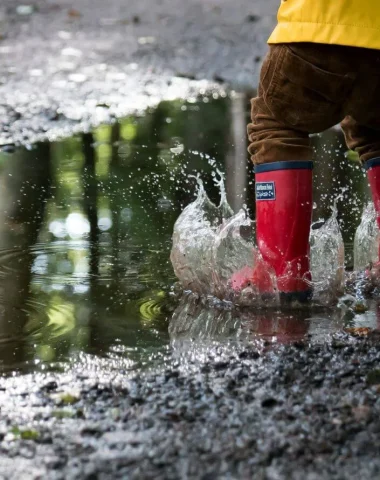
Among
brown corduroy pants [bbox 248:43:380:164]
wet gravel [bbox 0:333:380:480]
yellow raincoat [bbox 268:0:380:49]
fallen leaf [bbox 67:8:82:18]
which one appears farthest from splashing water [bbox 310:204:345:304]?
fallen leaf [bbox 67:8:82:18]

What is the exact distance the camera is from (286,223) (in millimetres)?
3650

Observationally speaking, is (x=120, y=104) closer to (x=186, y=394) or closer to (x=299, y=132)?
(x=299, y=132)

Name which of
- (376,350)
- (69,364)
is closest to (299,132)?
(376,350)

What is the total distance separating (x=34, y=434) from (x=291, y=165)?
149 centimetres

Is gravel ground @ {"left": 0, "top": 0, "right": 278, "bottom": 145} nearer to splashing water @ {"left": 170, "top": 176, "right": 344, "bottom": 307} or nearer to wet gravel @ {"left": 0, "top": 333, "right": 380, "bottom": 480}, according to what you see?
splashing water @ {"left": 170, "top": 176, "right": 344, "bottom": 307}

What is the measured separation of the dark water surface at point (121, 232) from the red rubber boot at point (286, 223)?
143mm

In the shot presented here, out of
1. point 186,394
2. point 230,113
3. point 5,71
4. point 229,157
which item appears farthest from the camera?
point 5,71

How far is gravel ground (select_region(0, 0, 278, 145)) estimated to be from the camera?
8.03 metres

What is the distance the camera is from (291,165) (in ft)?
11.9

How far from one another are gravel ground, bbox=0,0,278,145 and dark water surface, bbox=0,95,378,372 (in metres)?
0.53

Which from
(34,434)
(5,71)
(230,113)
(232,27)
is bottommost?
(34,434)

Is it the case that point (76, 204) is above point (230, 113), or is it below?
below

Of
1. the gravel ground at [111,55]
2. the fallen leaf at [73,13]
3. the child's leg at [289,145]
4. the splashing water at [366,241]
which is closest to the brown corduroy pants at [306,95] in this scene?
the child's leg at [289,145]

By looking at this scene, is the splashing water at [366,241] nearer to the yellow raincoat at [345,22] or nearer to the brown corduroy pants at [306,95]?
the brown corduroy pants at [306,95]
